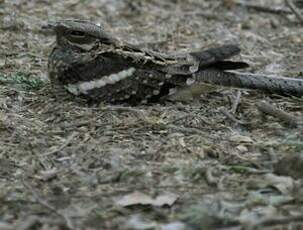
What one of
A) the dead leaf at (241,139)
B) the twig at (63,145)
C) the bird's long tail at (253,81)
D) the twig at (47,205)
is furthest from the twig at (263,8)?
the twig at (47,205)

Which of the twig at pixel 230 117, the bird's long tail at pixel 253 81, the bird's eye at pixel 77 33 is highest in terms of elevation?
the bird's eye at pixel 77 33

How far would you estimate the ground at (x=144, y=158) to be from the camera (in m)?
2.63

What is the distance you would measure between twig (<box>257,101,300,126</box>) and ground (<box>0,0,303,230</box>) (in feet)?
0.11

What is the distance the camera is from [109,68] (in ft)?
12.4

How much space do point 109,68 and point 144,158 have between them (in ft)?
2.70

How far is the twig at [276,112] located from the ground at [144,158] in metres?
0.03

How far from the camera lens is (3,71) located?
14.5 feet

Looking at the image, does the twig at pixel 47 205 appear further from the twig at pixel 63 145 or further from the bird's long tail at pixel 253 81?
the bird's long tail at pixel 253 81

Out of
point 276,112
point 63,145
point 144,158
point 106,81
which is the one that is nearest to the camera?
point 144,158

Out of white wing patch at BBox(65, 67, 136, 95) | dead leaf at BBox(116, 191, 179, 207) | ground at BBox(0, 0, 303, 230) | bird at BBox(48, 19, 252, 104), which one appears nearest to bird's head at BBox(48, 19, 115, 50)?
bird at BBox(48, 19, 252, 104)

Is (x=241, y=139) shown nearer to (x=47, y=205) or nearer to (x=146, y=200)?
(x=146, y=200)

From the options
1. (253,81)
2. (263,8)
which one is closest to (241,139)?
(253,81)

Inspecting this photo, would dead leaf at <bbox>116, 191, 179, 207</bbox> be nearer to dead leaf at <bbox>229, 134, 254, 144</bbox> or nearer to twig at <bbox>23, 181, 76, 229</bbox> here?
twig at <bbox>23, 181, 76, 229</bbox>

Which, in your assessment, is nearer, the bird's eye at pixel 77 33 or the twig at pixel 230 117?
the twig at pixel 230 117
